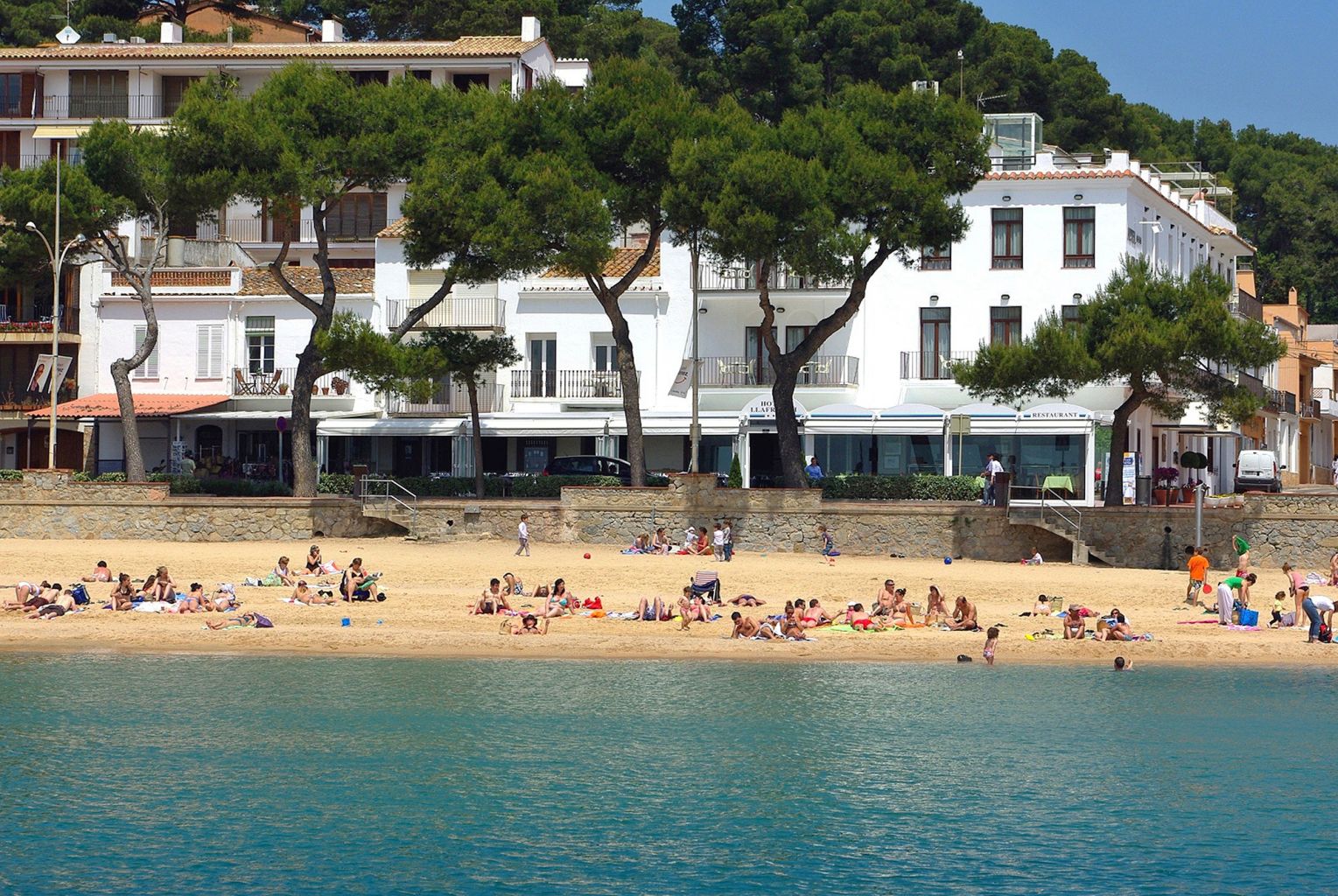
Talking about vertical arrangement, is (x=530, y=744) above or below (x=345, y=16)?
below

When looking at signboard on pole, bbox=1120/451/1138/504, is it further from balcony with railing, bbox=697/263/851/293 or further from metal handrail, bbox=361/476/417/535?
metal handrail, bbox=361/476/417/535

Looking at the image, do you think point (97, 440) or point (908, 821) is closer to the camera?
point (908, 821)

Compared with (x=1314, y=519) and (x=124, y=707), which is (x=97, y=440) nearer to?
(x=124, y=707)

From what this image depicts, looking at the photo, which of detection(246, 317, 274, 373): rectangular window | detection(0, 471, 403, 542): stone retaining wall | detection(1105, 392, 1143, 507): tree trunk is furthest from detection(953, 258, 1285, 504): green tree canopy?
detection(246, 317, 274, 373): rectangular window

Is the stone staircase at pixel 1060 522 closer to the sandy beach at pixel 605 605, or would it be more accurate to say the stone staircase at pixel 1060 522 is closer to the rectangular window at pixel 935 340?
the sandy beach at pixel 605 605

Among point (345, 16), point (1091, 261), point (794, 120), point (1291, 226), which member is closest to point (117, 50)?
point (345, 16)

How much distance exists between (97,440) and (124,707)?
32.0 metres

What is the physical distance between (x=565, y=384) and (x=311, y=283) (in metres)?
9.94

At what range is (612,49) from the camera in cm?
8275

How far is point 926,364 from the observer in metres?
53.5

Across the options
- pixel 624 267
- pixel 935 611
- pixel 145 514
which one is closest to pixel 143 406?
pixel 145 514

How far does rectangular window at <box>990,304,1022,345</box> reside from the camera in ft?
174

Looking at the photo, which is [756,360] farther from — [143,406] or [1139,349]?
[143,406]

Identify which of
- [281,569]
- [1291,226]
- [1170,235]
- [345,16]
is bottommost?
[281,569]
